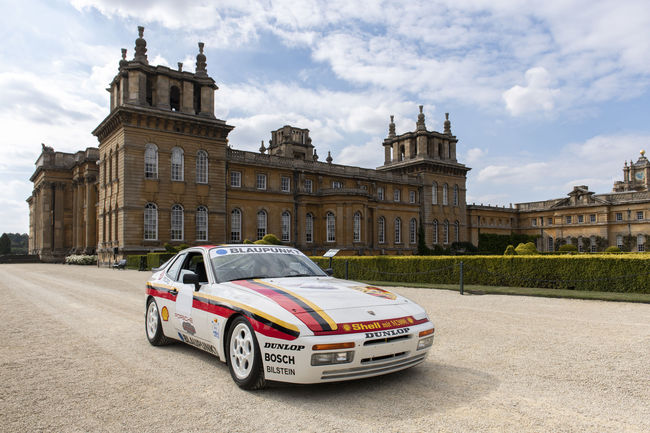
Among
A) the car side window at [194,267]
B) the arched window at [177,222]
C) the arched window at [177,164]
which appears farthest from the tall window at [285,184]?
the car side window at [194,267]

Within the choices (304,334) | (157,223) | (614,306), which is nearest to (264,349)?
(304,334)

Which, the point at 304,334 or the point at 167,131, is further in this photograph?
the point at 167,131

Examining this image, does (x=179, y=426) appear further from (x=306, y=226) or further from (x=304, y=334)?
(x=306, y=226)

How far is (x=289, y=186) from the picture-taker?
46406mm

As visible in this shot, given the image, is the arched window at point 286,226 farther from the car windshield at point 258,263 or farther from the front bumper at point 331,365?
the front bumper at point 331,365

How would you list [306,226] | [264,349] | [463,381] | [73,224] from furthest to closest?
[73,224]
[306,226]
[463,381]
[264,349]

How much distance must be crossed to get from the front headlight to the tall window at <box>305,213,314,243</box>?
1643 inches

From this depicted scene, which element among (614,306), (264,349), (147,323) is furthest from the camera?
(614,306)

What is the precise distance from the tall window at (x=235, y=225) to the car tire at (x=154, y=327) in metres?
34.3

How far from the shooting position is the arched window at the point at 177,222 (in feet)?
121

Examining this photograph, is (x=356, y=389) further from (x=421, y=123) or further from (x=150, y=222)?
(x=421, y=123)

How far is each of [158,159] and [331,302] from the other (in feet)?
113

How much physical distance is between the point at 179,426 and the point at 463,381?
10.1 feet

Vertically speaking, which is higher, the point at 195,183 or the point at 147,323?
the point at 195,183
